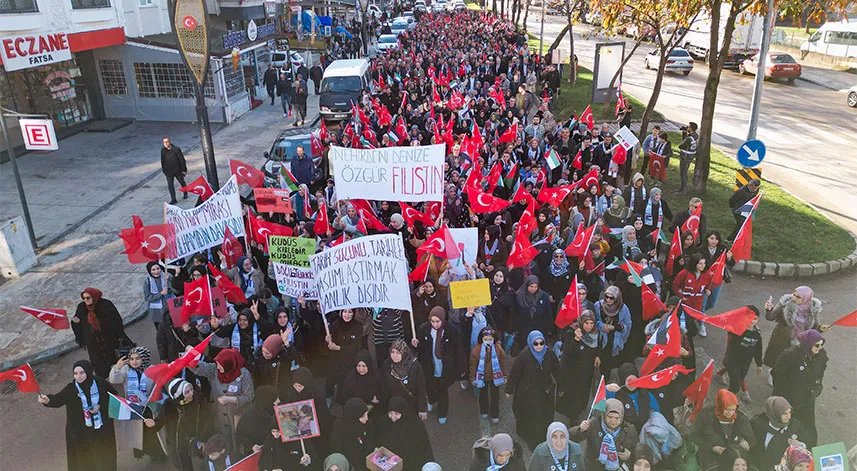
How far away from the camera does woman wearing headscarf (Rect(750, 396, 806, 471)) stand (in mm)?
5418

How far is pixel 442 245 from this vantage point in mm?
8188

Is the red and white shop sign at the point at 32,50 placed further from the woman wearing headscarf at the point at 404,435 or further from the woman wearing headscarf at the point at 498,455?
the woman wearing headscarf at the point at 498,455

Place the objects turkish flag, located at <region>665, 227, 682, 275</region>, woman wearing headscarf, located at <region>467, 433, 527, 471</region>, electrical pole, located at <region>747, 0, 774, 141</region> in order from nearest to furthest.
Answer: woman wearing headscarf, located at <region>467, 433, 527, 471</region> < turkish flag, located at <region>665, 227, 682, 275</region> < electrical pole, located at <region>747, 0, 774, 141</region>

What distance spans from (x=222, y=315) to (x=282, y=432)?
2.43m

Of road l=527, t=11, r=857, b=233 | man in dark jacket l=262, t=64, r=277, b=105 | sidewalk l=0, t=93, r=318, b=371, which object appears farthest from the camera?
man in dark jacket l=262, t=64, r=277, b=105

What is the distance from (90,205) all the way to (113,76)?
10483 millimetres

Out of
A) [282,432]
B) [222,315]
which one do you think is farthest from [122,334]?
[282,432]

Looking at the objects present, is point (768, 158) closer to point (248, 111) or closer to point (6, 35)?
point (248, 111)

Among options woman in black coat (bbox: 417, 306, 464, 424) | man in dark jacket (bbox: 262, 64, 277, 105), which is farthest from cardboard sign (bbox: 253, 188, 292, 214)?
man in dark jacket (bbox: 262, 64, 277, 105)

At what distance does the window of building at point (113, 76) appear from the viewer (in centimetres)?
2302

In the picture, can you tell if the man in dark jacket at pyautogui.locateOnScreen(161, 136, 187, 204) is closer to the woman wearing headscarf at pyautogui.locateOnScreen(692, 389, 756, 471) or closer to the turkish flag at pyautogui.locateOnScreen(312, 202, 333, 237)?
the turkish flag at pyautogui.locateOnScreen(312, 202, 333, 237)

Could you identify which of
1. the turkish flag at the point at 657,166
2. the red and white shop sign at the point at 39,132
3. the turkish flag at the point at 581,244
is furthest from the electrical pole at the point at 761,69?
the red and white shop sign at the point at 39,132

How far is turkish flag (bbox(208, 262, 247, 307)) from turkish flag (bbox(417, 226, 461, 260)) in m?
2.46

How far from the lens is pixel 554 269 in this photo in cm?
835
